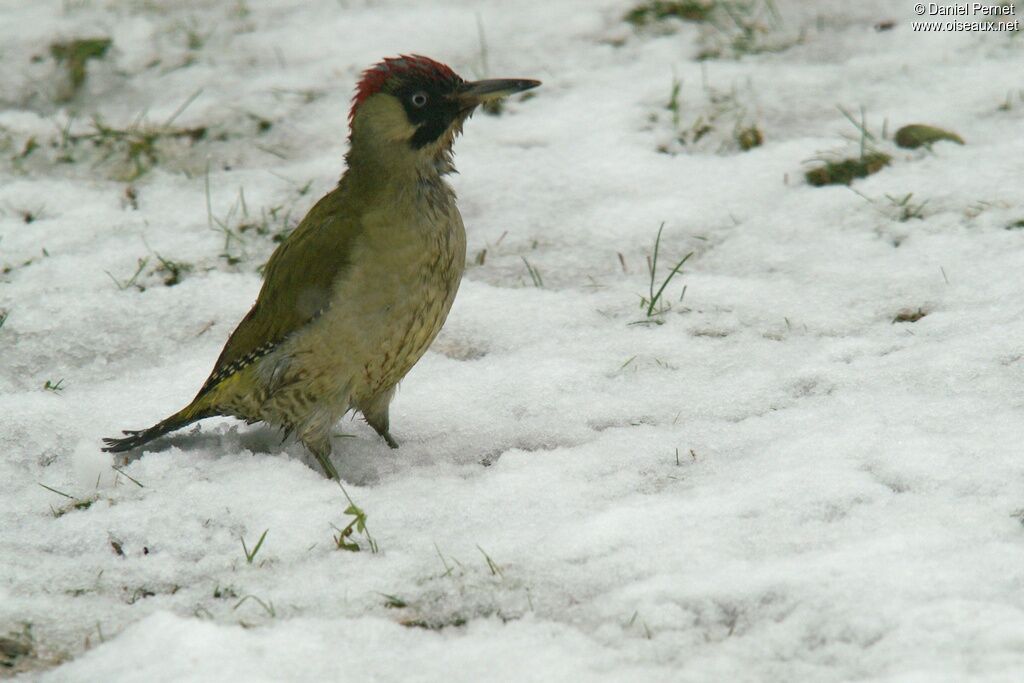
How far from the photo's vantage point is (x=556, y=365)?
4.22 metres

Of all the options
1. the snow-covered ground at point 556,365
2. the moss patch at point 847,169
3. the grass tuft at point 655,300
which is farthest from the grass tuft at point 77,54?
the moss patch at point 847,169

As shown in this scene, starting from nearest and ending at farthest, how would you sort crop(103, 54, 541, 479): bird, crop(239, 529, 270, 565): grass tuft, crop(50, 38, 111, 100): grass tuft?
crop(239, 529, 270, 565): grass tuft
crop(103, 54, 541, 479): bird
crop(50, 38, 111, 100): grass tuft

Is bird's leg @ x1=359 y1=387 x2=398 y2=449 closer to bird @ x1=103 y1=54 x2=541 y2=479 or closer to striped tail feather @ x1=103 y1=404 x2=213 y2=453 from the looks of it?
bird @ x1=103 y1=54 x2=541 y2=479

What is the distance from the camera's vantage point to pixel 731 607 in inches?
107

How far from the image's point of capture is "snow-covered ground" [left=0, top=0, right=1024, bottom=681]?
272 cm

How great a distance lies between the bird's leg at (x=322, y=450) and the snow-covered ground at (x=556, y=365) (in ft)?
0.51

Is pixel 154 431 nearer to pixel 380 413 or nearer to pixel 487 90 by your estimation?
pixel 380 413

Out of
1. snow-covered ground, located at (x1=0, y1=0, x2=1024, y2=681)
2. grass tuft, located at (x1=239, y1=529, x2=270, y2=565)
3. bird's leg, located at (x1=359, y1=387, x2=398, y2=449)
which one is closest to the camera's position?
snow-covered ground, located at (x1=0, y1=0, x2=1024, y2=681)

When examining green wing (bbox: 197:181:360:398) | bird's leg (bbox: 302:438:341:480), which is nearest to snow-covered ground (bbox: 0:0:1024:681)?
bird's leg (bbox: 302:438:341:480)

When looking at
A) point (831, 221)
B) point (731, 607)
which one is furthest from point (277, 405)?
point (831, 221)

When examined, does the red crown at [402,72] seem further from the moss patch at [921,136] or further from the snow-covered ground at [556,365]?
the moss patch at [921,136]

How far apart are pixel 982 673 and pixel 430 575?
1235 millimetres

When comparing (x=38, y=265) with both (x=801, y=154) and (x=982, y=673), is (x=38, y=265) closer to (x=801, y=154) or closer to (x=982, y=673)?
(x=801, y=154)

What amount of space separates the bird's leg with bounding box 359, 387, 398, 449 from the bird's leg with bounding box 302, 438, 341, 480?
156 mm
